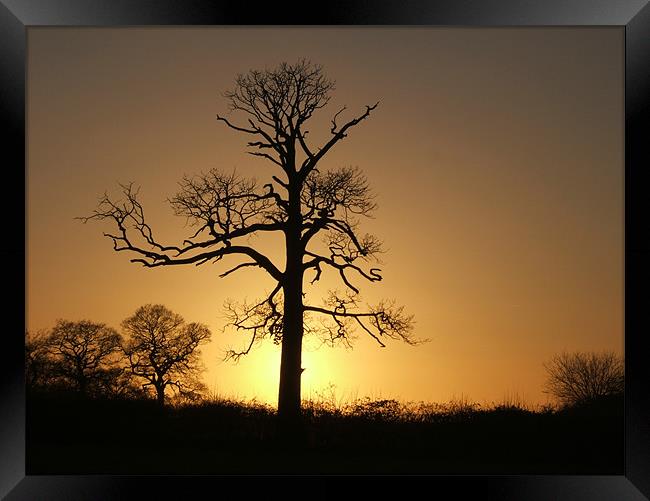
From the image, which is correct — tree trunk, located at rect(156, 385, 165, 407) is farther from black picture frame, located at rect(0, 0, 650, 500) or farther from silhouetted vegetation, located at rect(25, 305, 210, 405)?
black picture frame, located at rect(0, 0, 650, 500)

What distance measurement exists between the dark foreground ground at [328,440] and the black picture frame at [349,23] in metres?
0.45

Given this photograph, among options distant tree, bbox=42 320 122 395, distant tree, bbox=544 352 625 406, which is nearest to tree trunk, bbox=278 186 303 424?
distant tree, bbox=42 320 122 395

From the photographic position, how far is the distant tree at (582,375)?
726cm

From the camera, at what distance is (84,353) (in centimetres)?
743

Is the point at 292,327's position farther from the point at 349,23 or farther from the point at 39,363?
the point at 349,23

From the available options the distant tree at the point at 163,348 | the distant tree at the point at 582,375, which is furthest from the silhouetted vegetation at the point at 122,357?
the distant tree at the point at 582,375

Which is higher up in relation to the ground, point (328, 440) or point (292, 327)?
point (292, 327)

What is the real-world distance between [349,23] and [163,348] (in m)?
2.91

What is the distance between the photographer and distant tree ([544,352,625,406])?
7265mm

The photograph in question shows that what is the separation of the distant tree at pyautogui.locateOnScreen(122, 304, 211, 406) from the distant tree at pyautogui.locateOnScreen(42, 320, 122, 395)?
14 centimetres

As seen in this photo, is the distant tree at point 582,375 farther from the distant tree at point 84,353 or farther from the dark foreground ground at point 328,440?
the distant tree at point 84,353

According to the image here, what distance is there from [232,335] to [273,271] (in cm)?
60

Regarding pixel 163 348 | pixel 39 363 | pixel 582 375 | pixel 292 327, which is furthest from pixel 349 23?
pixel 39 363

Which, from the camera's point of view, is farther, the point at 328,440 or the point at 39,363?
the point at 39,363
